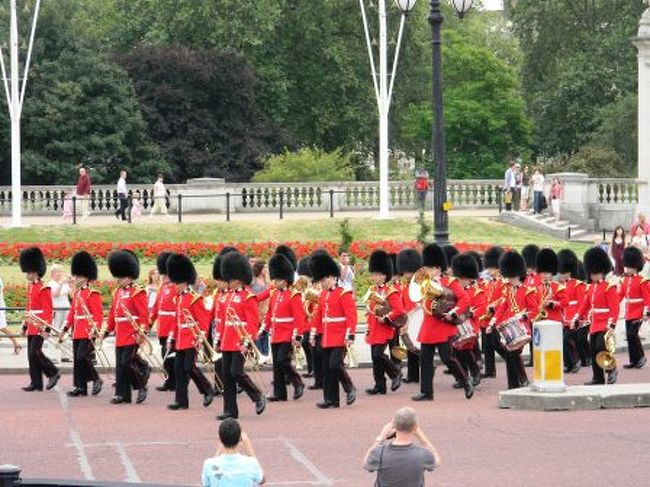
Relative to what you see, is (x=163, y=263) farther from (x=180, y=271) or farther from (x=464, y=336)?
(x=464, y=336)

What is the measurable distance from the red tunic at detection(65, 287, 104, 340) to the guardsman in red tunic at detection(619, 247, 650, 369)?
6.19 metres

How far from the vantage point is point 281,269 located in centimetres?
2031

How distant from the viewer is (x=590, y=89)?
6675cm

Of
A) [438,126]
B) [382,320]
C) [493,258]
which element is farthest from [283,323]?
[438,126]

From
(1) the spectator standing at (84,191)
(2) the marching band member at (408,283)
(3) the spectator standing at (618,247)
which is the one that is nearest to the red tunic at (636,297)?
(2) the marching band member at (408,283)

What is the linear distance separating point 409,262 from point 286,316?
7.21 feet

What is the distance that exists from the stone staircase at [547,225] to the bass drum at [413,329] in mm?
20901

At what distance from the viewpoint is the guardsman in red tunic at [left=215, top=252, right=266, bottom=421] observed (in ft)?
61.1

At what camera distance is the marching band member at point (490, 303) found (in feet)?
70.9

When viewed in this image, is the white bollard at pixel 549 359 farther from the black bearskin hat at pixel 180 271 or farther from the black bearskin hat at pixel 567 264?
the black bearskin hat at pixel 180 271

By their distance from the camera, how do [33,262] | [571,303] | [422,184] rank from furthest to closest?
[422,184] → [571,303] → [33,262]

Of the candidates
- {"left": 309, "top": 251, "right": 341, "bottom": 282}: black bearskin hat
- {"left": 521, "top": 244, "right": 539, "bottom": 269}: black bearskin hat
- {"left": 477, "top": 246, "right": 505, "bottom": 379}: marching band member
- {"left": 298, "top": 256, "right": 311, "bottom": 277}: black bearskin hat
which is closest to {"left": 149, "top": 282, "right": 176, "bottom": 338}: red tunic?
{"left": 309, "top": 251, "right": 341, "bottom": 282}: black bearskin hat

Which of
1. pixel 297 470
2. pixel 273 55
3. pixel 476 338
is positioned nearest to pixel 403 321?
pixel 476 338

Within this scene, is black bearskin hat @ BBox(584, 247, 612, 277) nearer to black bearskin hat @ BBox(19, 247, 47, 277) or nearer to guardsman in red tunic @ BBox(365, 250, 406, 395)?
guardsman in red tunic @ BBox(365, 250, 406, 395)
